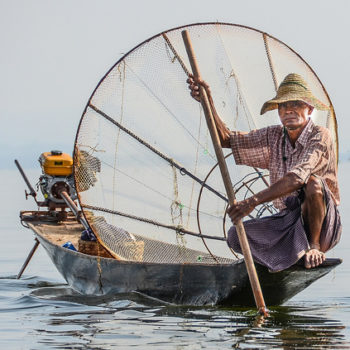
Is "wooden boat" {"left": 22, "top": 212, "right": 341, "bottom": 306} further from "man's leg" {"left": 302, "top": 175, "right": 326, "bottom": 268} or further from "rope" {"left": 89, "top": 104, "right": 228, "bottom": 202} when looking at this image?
"rope" {"left": 89, "top": 104, "right": 228, "bottom": 202}

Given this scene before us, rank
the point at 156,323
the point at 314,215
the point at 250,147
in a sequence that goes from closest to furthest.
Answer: the point at 314,215 < the point at 156,323 < the point at 250,147

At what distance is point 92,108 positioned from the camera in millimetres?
8906

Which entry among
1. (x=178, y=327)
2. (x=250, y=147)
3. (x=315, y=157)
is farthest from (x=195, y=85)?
(x=178, y=327)

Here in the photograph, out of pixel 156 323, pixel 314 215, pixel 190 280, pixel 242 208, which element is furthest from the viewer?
pixel 190 280

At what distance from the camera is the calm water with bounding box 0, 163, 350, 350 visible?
287 inches

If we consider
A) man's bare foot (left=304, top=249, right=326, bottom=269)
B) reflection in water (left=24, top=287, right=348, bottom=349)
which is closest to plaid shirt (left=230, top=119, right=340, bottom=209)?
man's bare foot (left=304, top=249, right=326, bottom=269)

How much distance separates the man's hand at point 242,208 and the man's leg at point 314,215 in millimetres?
454

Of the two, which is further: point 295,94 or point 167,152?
point 167,152

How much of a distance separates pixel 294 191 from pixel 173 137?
1721 mm

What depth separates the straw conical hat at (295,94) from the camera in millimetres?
7770

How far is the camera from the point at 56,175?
11.0 m

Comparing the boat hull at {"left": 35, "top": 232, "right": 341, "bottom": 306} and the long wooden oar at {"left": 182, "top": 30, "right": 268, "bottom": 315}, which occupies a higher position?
the long wooden oar at {"left": 182, "top": 30, "right": 268, "bottom": 315}

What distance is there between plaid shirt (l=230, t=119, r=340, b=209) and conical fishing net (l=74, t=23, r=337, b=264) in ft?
2.18

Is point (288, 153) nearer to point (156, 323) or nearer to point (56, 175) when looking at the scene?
point (156, 323)
